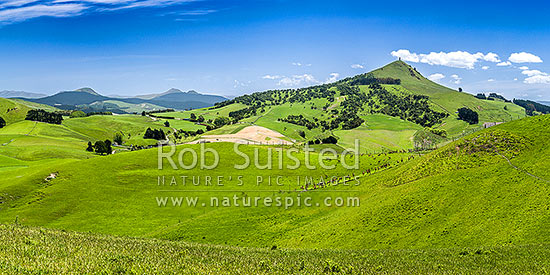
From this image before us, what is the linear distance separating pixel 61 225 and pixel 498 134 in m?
78.8

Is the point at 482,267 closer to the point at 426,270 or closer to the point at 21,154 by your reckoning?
the point at 426,270

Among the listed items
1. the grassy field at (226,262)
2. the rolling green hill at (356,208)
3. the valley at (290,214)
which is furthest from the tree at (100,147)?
the grassy field at (226,262)

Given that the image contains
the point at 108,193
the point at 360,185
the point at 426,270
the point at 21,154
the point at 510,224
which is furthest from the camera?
the point at 21,154

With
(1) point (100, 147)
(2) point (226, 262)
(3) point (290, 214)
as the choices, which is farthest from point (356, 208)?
(1) point (100, 147)

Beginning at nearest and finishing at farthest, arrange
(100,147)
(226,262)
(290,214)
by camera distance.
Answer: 1. (226,262)
2. (290,214)
3. (100,147)

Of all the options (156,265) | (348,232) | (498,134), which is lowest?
(348,232)

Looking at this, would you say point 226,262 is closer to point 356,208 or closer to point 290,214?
point 356,208

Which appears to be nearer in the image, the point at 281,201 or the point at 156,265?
the point at 156,265

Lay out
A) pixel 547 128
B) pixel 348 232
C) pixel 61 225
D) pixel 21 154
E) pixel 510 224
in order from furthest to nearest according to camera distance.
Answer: pixel 21 154
pixel 61 225
pixel 547 128
pixel 348 232
pixel 510 224

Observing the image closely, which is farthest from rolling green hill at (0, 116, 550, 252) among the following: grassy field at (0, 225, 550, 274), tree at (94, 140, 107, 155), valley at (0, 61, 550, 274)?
tree at (94, 140, 107, 155)

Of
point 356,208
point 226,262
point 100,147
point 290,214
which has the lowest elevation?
point 290,214

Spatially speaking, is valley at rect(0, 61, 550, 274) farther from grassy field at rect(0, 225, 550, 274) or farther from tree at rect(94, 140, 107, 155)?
tree at rect(94, 140, 107, 155)

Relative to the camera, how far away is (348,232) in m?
40.4

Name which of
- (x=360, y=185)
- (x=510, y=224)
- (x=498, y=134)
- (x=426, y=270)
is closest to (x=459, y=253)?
(x=426, y=270)
